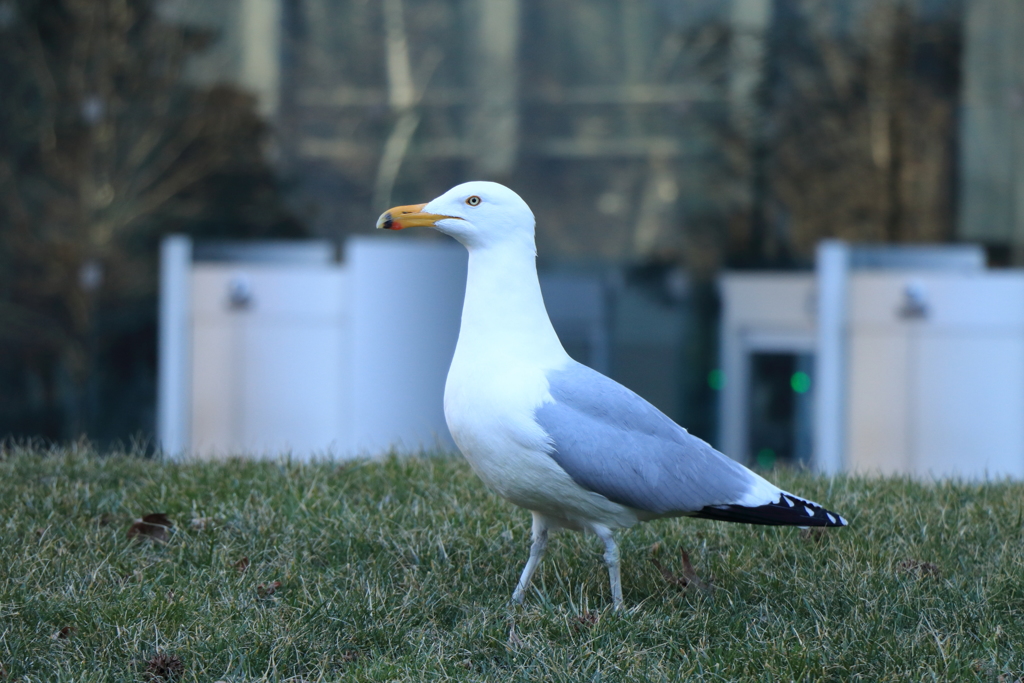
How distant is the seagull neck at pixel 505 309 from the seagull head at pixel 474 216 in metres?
0.05

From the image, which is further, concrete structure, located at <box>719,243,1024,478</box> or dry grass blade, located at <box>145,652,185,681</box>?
concrete structure, located at <box>719,243,1024,478</box>

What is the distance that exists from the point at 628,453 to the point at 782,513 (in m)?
0.53

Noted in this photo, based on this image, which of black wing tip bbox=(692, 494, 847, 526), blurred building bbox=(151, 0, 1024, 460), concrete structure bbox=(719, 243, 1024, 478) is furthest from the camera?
blurred building bbox=(151, 0, 1024, 460)

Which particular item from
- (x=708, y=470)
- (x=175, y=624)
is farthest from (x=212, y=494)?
(x=708, y=470)

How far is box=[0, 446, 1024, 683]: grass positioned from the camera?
3182 mm

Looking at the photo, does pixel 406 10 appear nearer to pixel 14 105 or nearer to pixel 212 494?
pixel 14 105

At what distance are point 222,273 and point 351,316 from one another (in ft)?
4.45

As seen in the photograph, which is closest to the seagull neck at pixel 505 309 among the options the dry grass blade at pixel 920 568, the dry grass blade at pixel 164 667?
the dry grass blade at pixel 164 667

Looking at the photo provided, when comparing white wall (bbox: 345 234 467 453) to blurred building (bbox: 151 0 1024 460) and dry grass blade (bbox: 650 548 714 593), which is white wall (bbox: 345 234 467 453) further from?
dry grass blade (bbox: 650 548 714 593)

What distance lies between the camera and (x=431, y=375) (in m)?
11.4

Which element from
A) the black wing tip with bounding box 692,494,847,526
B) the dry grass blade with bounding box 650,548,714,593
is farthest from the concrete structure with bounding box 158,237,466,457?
the black wing tip with bounding box 692,494,847,526

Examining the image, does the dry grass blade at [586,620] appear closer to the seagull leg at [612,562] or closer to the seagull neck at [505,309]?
the seagull leg at [612,562]

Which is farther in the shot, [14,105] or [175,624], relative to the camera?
[14,105]

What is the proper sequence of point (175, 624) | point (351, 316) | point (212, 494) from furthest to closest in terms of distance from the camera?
point (351, 316), point (212, 494), point (175, 624)
